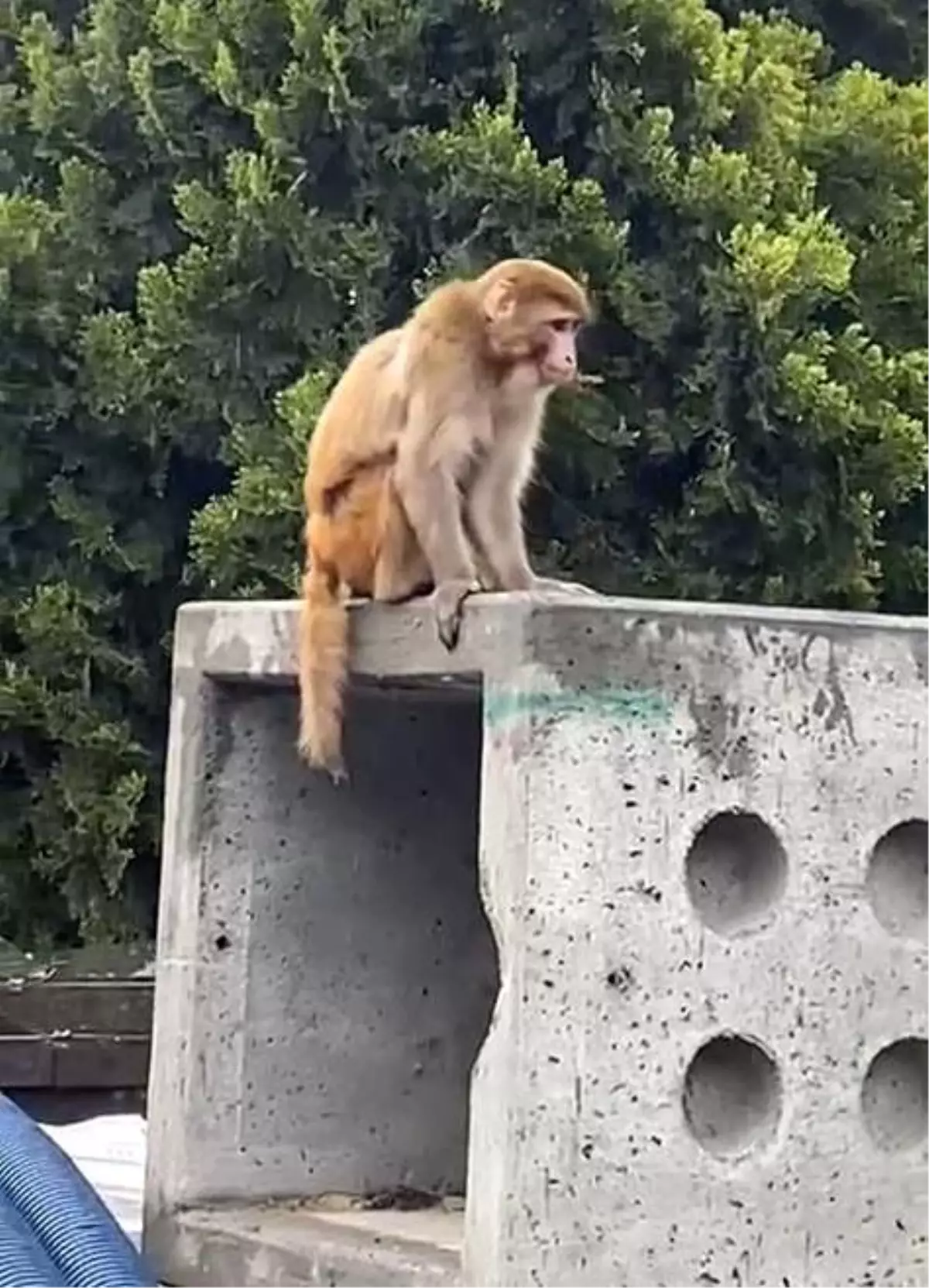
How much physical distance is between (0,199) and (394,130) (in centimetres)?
145

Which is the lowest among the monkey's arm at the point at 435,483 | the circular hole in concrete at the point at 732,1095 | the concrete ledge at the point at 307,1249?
the concrete ledge at the point at 307,1249

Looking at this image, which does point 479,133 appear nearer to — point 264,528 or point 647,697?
point 264,528

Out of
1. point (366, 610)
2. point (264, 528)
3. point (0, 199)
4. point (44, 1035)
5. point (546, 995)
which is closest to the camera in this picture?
point (546, 995)

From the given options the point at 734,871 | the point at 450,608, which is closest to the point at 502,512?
the point at 450,608

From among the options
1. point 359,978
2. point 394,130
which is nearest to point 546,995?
point 359,978

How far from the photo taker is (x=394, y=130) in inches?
373

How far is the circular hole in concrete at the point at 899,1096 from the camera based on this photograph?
3.75 meters

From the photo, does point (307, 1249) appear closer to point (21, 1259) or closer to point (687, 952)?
point (21, 1259)

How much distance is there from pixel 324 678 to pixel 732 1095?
856 millimetres

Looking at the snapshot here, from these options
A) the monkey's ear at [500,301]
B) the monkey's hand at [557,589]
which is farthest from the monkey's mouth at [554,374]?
the monkey's hand at [557,589]

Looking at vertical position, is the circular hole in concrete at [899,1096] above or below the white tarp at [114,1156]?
above

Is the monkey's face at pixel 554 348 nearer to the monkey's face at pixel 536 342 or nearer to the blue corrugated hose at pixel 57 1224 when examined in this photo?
the monkey's face at pixel 536 342

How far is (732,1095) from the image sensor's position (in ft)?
12.2

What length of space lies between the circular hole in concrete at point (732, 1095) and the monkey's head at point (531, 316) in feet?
3.86
